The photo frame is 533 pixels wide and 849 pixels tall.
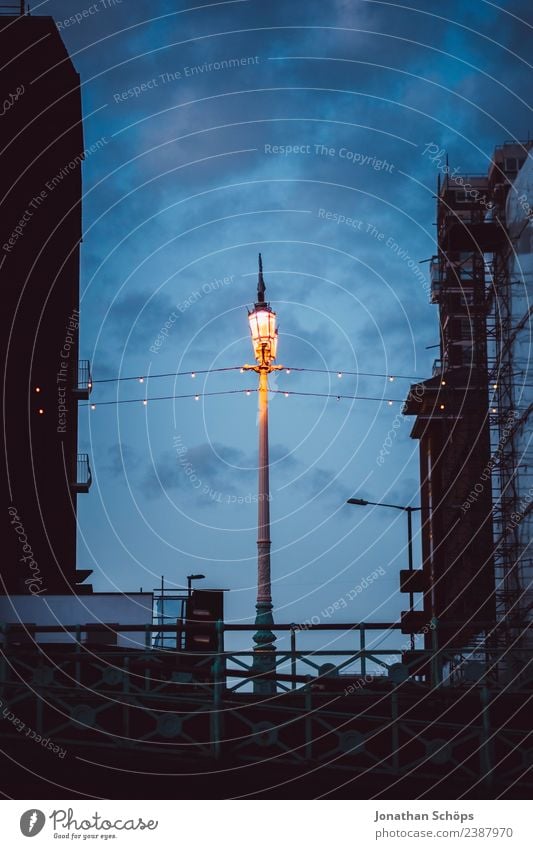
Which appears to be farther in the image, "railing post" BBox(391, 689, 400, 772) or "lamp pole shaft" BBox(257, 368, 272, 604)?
"lamp pole shaft" BBox(257, 368, 272, 604)

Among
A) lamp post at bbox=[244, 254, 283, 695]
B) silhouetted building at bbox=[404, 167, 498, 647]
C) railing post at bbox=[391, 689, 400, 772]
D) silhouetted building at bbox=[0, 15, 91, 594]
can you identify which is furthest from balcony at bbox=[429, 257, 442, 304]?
railing post at bbox=[391, 689, 400, 772]

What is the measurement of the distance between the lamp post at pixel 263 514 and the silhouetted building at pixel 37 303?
1117cm

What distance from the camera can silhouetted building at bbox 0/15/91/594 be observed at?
36.2 m

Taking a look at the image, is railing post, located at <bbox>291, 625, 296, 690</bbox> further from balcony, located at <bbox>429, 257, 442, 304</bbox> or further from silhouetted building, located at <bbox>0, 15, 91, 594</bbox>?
balcony, located at <bbox>429, 257, 442, 304</bbox>

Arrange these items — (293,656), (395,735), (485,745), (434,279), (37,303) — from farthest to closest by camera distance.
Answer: (434,279) < (37,303) < (293,656) < (395,735) < (485,745)

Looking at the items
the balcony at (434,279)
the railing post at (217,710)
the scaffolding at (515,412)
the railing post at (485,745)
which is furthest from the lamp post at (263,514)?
the balcony at (434,279)

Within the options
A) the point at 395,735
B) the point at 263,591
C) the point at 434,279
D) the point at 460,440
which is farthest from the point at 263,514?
the point at 434,279

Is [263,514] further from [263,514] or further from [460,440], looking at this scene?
[460,440]

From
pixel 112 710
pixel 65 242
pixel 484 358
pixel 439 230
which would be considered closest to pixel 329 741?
pixel 112 710

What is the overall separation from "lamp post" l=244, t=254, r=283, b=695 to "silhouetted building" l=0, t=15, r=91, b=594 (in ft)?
36.7

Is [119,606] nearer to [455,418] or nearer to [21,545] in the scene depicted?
[21,545]

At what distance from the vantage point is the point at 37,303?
138 ft

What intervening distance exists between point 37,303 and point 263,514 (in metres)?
20.1
